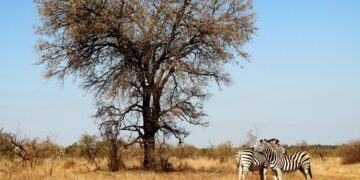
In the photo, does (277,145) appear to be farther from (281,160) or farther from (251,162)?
(251,162)

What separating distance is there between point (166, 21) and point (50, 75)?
21.3ft

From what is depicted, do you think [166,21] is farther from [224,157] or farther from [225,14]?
[224,157]

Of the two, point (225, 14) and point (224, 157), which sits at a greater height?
point (225, 14)

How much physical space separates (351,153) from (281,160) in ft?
69.1

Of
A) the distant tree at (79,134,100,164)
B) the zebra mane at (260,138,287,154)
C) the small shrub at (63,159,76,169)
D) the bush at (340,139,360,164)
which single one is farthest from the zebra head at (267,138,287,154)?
the bush at (340,139,360,164)

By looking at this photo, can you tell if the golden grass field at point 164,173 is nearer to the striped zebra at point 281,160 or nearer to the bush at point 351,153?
the striped zebra at point 281,160

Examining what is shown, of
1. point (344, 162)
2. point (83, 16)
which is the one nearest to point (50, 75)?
point (83, 16)

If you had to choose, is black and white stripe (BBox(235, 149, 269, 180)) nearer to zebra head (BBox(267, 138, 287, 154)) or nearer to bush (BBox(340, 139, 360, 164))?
zebra head (BBox(267, 138, 287, 154))

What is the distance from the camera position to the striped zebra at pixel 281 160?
20989 mm

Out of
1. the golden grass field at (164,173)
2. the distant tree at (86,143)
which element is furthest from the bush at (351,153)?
the distant tree at (86,143)

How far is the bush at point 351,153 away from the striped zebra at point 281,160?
19268 mm

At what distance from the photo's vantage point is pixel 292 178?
993 inches

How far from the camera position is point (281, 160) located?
21219 millimetres

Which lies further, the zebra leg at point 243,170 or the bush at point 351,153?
the bush at point 351,153
